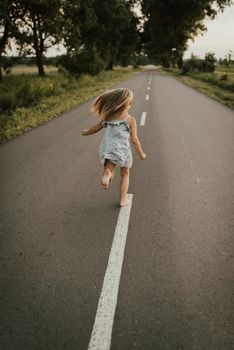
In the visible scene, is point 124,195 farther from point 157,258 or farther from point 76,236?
point 157,258

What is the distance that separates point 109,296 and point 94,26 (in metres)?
47.1

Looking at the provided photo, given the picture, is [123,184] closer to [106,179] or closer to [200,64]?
[106,179]

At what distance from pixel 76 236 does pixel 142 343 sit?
1673 millimetres

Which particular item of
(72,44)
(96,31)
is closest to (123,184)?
(72,44)

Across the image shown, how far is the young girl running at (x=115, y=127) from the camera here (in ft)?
12.7

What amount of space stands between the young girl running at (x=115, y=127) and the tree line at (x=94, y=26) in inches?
530

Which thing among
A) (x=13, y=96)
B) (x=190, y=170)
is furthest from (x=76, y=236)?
(x=13, y=96)

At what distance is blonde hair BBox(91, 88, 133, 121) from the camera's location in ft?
12.6

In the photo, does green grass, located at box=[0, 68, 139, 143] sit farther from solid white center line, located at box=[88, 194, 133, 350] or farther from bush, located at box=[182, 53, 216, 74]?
bush, located at box=[182, 53, 216, 74]

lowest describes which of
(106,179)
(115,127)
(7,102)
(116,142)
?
(7,102)

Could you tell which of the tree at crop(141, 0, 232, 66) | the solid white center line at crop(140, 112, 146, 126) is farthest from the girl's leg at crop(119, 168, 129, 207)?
the tree at crop(141, 0, 232, 66)

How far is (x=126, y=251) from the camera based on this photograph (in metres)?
3.45

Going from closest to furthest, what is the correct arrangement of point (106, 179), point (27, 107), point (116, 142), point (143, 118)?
point (106, 179)
point (116, 142)
point (143, 118)
point (27, 107)

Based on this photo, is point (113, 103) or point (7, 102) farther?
point (7, 102)
